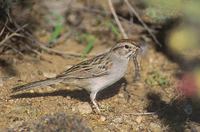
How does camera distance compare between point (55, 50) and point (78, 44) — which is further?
point (78, 44)

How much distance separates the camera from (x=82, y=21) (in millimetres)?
8062

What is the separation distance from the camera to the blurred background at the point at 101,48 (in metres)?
5.69

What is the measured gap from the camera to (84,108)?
5641 mm

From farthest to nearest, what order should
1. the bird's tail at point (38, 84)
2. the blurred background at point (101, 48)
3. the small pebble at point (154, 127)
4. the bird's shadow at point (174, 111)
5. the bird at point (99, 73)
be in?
the blurred background at point (101, 48) → the bird at point (99, 73) → the bird's tail at point (38, 84) → the bird's shadow at point (174, 111) → the small pebble at point (154, 127)

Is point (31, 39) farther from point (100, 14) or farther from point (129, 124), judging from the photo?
point (129, 124)

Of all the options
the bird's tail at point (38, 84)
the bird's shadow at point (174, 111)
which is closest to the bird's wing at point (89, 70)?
the bird's tail at point (38, 84)

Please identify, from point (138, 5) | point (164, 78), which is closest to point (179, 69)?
point (164, 78)

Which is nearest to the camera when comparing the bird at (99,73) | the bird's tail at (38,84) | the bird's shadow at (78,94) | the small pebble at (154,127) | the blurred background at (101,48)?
the small pebble at (154,127)

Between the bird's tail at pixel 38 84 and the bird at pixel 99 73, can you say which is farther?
the bird at pixel 99 73

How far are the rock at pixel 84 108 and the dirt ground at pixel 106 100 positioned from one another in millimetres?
42

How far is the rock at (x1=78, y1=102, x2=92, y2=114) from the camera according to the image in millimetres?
5584

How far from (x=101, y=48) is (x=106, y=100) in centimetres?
171

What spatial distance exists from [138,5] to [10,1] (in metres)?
2.48

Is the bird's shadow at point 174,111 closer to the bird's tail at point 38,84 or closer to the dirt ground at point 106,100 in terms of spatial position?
the dirt ground at point 106,100
